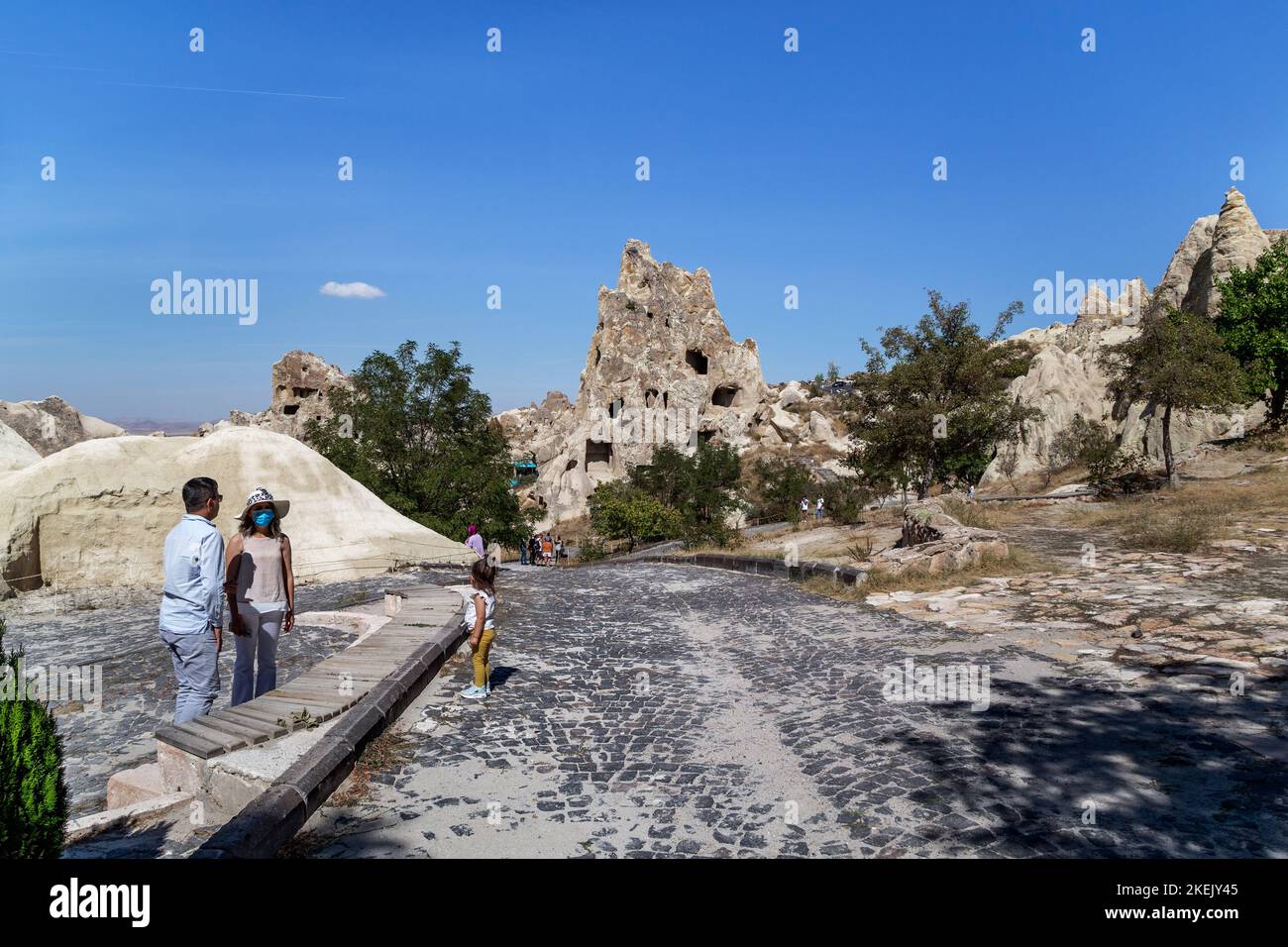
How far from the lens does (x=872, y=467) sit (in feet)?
74.0

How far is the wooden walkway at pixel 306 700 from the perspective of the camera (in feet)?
16.4

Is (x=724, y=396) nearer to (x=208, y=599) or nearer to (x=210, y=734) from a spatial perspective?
(x=208, y=599)

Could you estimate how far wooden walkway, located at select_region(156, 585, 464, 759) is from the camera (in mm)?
4988

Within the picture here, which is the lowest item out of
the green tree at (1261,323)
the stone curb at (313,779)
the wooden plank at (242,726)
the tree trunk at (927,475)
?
the stone curb at (313,779)

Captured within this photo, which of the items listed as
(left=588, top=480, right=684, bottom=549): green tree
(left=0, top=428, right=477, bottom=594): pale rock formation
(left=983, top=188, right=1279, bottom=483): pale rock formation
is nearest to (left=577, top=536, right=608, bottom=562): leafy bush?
(left=588, top=480, right=684, bottom=549): green tree

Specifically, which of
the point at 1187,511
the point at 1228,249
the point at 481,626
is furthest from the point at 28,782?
the point at 1228,249

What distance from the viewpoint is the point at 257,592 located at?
6.21 metres

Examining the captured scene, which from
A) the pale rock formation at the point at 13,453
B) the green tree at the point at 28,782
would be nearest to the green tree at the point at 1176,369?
the green tree at the point at 28,782

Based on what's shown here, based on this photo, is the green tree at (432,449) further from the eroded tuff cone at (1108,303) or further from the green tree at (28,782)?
the eroded tuff cone at (1108,303)

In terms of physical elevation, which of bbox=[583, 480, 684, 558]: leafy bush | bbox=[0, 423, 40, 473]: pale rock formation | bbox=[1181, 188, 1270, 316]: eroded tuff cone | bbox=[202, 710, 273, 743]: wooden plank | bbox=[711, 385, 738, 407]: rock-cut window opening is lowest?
bbox=[583, 480, 684, 558]: leafy bush

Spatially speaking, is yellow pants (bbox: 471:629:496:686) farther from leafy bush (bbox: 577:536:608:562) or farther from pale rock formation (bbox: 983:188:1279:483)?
leafy bush (bbox: 577:536:608:562)

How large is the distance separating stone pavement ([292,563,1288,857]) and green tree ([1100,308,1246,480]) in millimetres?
16624

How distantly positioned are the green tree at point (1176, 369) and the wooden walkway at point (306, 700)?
68.6ft

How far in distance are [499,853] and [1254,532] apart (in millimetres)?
15116
